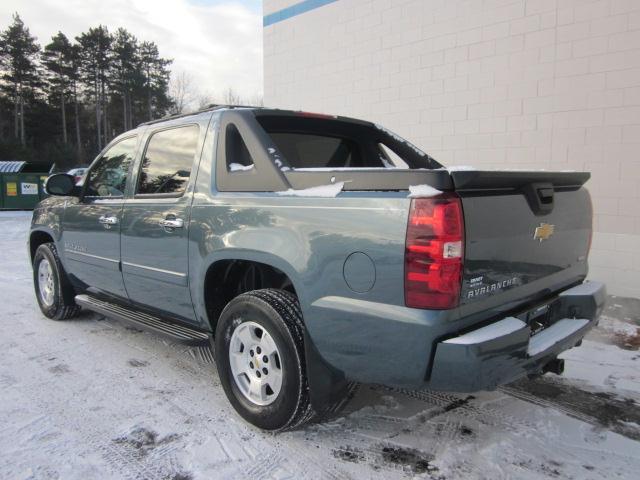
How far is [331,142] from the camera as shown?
3.98 m

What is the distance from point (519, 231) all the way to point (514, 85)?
15.1ft

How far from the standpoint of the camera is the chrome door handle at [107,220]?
3.86 meters

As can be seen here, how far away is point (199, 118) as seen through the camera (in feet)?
11.1

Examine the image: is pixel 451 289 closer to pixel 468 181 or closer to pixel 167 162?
pixel 468 181

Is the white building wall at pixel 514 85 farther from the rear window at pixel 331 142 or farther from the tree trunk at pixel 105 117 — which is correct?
the tree trunk at pixel 105 117

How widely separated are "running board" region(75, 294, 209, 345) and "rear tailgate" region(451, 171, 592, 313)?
1.82m

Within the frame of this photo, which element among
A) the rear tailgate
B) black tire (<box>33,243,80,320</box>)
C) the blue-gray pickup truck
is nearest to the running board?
the blue-gray pickup truck

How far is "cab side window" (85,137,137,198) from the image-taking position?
4043 mm

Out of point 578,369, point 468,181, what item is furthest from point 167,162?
point 578,369

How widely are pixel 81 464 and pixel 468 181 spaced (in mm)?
2348

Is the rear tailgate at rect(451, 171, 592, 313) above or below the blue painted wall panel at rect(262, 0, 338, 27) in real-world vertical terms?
below

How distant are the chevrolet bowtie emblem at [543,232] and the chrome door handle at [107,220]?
2.97 metres

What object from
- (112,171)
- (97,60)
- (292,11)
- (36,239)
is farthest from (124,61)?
(112,171)

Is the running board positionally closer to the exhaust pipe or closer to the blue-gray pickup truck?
the blue-gray pickup truck
